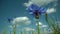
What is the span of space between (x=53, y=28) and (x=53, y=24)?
0.02 metres

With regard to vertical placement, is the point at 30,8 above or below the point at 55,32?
above

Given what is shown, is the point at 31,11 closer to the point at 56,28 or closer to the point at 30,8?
the point at 30,8

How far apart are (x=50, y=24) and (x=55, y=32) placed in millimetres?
45

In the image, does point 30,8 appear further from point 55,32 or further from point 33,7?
point 55,32

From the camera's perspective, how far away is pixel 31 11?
58 cm

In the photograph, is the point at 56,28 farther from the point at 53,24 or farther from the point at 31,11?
the point at 31,11

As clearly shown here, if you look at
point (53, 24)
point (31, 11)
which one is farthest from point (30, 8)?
point (53, 24)

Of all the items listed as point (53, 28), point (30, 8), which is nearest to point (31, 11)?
point (30, 8)

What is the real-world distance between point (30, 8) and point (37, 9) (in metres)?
0.03

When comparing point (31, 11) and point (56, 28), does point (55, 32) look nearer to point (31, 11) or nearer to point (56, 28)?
point (56, 28)

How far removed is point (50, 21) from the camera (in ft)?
2.02

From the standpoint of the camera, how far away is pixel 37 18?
1.80 ft

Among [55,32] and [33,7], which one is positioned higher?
[33,7]

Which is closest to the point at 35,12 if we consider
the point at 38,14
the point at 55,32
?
the point at 38,14
